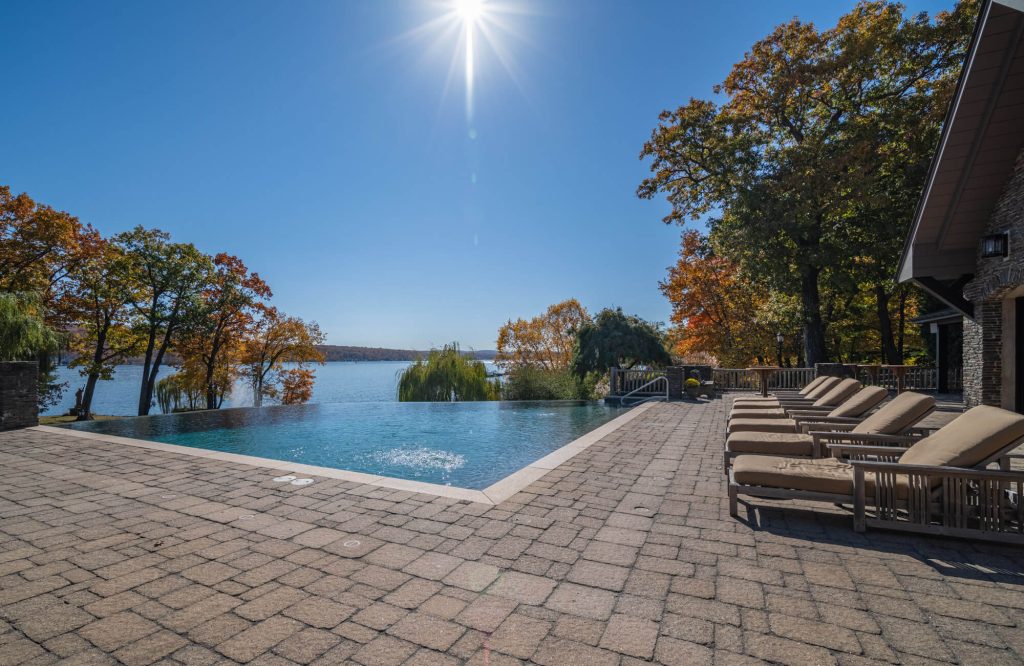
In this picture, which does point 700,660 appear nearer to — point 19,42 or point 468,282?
point 19,42

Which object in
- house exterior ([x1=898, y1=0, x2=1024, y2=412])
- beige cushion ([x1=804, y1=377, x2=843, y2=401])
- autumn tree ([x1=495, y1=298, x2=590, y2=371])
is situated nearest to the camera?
house exterior ([x1=898, y1=0, x2=1024, y2=412])

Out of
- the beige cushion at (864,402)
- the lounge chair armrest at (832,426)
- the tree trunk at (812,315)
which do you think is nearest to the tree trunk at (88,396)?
the lounge chair armrest at (832,426)

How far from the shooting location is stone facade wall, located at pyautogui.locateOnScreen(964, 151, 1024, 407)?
6332 millimetres

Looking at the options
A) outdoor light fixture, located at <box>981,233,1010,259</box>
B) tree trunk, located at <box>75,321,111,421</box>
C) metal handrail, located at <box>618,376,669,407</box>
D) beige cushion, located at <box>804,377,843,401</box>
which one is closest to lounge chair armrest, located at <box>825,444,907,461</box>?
beige cushion, located at <box>804,377,843,401</box>

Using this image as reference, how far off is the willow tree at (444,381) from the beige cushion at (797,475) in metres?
11.8

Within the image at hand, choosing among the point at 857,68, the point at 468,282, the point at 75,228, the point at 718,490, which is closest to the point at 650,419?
the point at 718,490

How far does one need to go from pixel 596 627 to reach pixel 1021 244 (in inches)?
328

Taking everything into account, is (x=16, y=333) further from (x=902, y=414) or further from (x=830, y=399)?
(x=830, y=399)

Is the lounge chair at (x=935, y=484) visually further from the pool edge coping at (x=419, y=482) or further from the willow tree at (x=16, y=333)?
the willow tree at (x=16, y=333)

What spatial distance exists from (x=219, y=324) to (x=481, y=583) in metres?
19.0

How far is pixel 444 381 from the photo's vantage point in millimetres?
14781

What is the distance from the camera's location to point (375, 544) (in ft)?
9.41

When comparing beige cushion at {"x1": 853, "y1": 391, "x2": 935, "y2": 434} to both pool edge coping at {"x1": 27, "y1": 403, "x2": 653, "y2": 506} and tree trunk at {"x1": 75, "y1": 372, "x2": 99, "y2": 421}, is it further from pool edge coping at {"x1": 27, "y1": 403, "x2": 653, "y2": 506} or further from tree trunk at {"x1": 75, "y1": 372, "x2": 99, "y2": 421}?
tree trunk at {"x1": 75, "y1": 372, "x2": 99, "y2": 421}

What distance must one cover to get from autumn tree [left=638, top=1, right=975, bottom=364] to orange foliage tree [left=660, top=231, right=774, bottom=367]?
5.29 metres
